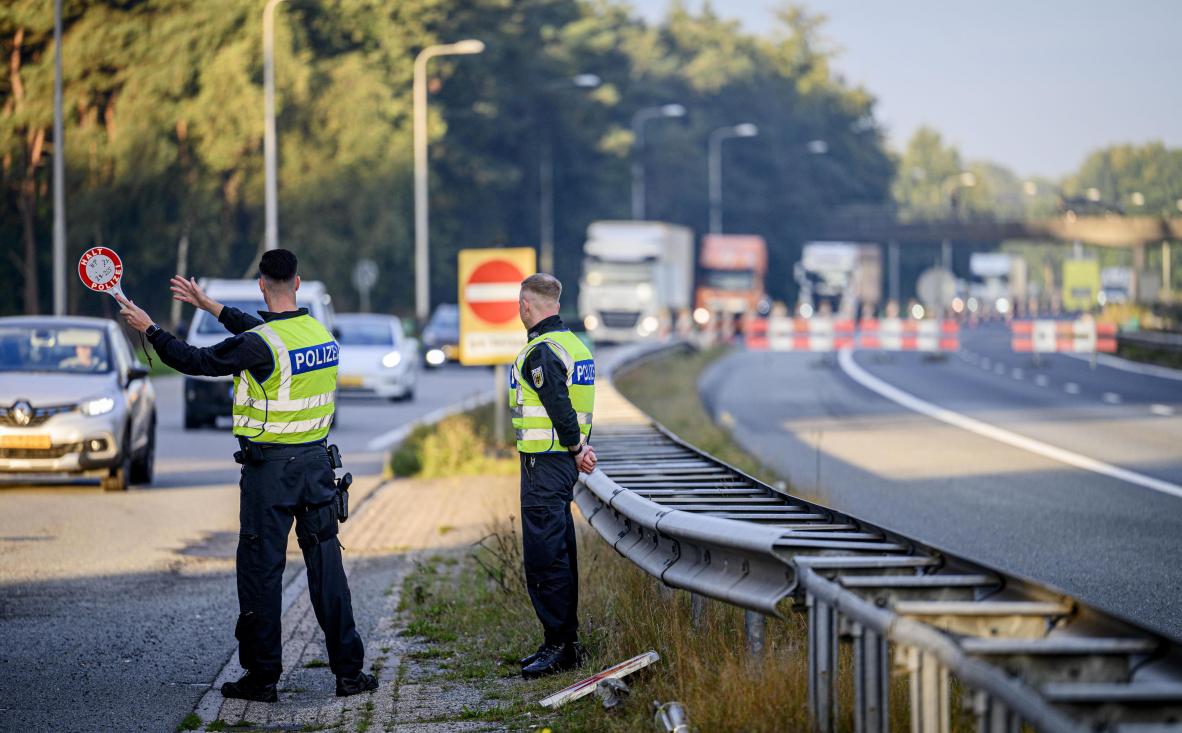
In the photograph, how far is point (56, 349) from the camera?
56.4 feet

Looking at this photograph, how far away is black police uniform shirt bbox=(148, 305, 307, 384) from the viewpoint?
25.3 ft

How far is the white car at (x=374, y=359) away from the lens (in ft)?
103

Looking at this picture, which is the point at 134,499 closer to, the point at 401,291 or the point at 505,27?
the point at 401,291

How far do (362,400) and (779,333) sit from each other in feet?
48.6

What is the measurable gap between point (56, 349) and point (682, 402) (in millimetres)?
12729

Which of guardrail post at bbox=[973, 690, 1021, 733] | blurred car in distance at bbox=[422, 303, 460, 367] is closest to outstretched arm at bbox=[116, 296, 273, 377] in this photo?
guardrail post at bbox=[973, 690, 1021, 733]

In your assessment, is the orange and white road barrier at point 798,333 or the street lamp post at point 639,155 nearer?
the orange and white road barrier at point 798,333

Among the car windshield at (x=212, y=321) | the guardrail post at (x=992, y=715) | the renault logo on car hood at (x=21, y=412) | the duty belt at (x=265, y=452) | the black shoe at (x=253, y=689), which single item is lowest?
the black shoe at (x=253, y=689)

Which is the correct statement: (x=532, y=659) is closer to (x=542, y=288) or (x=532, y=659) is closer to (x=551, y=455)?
(x=551, y=455)

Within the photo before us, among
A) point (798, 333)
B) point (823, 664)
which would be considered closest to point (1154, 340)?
point (798, 333)

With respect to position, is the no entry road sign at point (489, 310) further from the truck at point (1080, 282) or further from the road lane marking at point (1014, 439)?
the truck at point (1080, 282)

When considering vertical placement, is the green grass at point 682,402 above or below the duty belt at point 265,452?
below

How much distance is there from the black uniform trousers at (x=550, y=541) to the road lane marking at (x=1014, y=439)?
9.45 m

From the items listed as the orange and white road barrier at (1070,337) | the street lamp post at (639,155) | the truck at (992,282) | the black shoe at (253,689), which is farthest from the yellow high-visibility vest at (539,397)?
the truck at (992,282)
